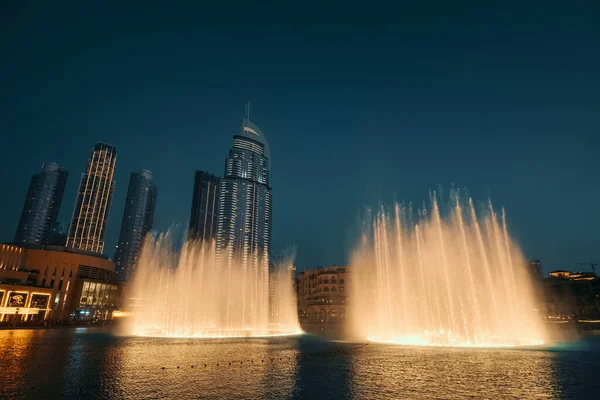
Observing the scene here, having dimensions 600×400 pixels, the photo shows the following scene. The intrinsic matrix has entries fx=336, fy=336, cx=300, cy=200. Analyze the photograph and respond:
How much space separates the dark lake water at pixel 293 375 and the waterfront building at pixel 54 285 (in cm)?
6374

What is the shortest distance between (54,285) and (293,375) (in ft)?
303

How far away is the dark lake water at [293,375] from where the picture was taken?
476 inches

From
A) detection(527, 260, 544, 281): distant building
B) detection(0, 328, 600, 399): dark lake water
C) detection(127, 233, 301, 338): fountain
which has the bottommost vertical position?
detection(0, 328, 600, 399): dark lake water

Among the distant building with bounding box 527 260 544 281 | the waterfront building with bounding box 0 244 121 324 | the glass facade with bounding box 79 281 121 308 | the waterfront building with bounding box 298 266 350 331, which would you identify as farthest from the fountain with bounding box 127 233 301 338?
the distant building with bounding box 527 260 544 281

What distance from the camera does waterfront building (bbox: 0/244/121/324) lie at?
2778 inches

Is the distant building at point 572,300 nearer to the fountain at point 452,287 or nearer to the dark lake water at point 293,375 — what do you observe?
the fountain at point 452,287

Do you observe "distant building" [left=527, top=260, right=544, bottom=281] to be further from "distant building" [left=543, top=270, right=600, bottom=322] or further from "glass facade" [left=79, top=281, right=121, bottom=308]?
"glass facade" [left=79, top=281, right=121, bottom=308]

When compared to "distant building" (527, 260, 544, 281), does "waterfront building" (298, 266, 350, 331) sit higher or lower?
lower

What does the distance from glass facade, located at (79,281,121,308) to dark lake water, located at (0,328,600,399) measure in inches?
3130

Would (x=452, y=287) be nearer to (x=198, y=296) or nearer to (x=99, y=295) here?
(x=198, y=296)

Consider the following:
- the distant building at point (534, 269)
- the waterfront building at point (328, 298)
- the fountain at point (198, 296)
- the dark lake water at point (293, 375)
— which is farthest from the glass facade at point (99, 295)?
the distant building at point (534, 269)

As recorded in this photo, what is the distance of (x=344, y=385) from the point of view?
533 inches

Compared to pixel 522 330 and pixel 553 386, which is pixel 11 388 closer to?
pixel 553 386

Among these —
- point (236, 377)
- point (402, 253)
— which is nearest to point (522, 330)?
point (402, 253)
